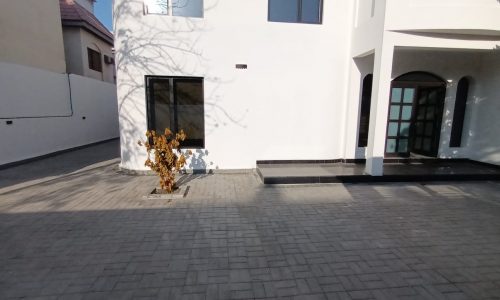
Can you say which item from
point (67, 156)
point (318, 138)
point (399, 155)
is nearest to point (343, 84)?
point (318, 138)

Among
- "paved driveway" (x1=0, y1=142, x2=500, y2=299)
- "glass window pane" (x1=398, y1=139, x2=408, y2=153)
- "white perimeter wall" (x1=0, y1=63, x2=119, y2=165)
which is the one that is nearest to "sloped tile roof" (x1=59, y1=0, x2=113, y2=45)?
"white perimeter wall" (x1=0, y1=63, x2=119, y2=165)

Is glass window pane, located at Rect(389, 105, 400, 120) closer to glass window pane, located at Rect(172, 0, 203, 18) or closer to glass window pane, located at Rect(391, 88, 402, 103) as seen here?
glass window pane, located at Rect(391, 88, 402, 103)

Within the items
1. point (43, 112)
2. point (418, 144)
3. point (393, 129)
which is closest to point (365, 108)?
point (393, 129)

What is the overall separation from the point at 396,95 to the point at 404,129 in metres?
1.04

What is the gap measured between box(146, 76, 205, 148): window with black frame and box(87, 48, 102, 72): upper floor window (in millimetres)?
9391

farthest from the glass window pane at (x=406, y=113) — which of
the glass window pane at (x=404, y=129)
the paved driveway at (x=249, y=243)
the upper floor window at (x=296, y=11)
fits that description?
the upper floor window at (x=296, y=11)

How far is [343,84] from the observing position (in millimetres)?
6801

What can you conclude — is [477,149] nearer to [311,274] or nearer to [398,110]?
[398,110]

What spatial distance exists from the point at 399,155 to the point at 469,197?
250 centimetres

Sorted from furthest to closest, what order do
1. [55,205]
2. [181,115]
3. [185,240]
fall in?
[181,115]
[55,205]
[185,240]

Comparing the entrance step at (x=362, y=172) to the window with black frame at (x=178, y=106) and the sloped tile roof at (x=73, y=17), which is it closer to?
the window with black frame at (x=178, y=106)

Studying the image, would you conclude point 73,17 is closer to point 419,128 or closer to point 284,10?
point 284,10

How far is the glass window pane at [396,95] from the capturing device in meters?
7.21

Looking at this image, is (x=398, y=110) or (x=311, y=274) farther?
(x=398, y=110)
